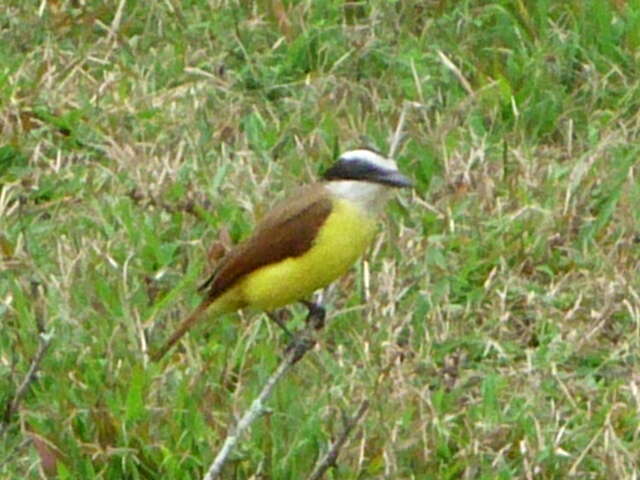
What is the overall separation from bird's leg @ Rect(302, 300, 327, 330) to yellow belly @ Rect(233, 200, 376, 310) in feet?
0.26

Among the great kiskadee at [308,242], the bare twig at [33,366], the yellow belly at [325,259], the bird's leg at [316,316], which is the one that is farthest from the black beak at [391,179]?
the bare twig at [33,366]

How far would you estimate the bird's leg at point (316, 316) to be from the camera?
6.33 meters

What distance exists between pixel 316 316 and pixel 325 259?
0.75 ft

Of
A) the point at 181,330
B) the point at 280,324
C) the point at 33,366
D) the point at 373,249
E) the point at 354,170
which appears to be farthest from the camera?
the point at 373,249

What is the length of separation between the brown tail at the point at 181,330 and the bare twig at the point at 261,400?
1.02ft

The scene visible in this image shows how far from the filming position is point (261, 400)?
206 inches

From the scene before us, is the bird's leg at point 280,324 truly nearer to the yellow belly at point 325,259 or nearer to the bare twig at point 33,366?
the yellow belly at point 325,259

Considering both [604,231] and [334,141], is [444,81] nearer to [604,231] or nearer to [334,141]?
[334,141]

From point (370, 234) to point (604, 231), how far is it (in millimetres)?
1336

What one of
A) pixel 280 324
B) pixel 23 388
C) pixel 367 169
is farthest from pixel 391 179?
pixel 23 388

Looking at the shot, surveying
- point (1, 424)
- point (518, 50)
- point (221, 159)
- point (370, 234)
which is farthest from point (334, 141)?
point (1, 424)

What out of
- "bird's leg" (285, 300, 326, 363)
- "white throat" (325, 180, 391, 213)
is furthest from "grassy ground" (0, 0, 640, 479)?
"white throat" (325, 180, 391, 213)

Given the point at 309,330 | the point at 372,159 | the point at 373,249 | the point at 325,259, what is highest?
the point at 372,159

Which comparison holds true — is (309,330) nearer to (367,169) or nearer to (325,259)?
(325,259)
